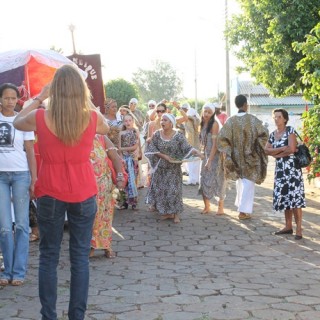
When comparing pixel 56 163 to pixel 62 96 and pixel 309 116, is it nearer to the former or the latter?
pixel 62 96

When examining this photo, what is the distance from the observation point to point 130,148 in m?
10.1

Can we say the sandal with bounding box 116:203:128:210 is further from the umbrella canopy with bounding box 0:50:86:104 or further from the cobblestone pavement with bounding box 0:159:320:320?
the umbrella canopy with bounding box 0:50:86:104

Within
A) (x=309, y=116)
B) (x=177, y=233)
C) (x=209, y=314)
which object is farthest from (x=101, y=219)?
(x=309, y=116)

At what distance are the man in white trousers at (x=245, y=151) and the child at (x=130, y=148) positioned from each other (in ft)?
5.32

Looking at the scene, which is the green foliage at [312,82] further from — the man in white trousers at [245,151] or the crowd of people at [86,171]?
the man in white trousers at [245,151]

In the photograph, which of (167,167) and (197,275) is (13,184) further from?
(167,167)

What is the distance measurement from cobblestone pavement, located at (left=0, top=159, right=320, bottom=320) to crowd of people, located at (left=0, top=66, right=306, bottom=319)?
374mm

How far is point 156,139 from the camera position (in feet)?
30.6

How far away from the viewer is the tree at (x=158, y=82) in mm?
109562

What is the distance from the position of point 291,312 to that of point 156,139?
5059mm

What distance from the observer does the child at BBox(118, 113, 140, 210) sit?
10078 mm

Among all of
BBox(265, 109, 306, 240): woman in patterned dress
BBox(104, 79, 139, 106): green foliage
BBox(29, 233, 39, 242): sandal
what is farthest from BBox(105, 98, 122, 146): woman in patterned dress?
BBox(104, 79, 139, 106): green foliage

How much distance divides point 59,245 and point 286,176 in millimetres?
4563

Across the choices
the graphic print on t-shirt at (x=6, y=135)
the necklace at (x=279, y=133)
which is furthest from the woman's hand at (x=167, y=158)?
the graphic print on t-shirt at (x=6, y=135)
